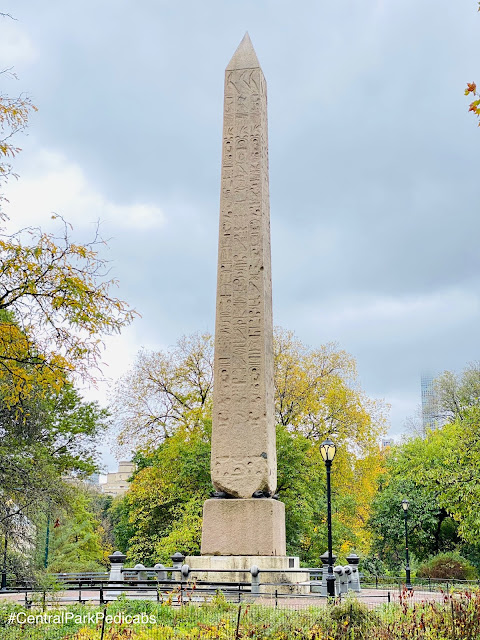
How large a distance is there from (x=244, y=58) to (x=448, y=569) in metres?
16.9

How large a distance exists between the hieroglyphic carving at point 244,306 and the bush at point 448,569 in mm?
13433

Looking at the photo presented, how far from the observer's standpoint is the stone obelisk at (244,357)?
12.0 m

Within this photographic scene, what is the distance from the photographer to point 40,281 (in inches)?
308

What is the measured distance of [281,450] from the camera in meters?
22.2

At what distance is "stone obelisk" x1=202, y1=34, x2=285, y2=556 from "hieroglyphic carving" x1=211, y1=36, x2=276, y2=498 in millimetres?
16

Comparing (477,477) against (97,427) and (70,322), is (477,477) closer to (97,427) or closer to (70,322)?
(70,322)

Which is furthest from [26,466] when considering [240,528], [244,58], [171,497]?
[171,497]

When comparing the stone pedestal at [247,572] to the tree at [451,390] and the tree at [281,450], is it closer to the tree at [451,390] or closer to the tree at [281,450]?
the tree at [281,450]

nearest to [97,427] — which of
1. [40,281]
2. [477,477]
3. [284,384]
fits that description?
[284,384]

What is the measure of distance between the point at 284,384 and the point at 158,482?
6.67 meters

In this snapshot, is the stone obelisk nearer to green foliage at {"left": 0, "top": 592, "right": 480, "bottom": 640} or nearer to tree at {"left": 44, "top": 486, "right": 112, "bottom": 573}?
green foliage at {"left": 0, "top": 592, "right": 480, "bottom": 640}

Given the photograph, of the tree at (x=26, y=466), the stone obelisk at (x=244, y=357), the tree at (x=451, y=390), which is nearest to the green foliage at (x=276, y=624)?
the tree at (x=26, y=466)

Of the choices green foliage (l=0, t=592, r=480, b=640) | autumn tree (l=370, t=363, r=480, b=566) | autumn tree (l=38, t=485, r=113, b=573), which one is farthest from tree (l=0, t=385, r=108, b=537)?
autumn tree (l=38, t=485, r=113, b=573)

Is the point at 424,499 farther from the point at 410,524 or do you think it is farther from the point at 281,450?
the point at 281,450
